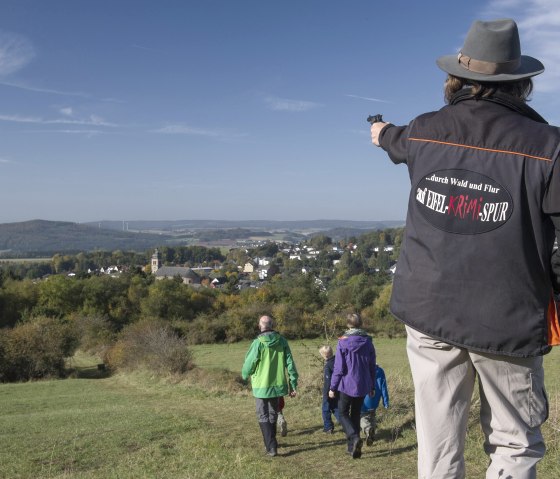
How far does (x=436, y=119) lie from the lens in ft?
7.55

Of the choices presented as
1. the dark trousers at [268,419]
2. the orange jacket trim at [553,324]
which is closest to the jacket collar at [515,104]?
the orange jacket trim at [553,324]

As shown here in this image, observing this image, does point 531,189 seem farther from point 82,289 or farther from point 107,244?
point 107,244

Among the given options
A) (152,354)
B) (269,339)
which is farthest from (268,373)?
(152,354)

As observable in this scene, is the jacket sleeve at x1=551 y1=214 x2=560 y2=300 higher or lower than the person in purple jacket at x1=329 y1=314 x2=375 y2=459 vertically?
higher

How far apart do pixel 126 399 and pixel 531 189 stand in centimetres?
1637

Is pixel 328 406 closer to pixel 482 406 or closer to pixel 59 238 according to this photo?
pixel 482 406

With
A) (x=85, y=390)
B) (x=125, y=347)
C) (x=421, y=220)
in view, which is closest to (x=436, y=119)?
(x=421, y=220)

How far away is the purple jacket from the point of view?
686 cm

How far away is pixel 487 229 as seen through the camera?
2.10 meters

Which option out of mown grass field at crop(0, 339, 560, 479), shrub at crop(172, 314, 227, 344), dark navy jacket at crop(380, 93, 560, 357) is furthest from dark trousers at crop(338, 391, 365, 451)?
shrub at crop(172, 314, 227, 344)

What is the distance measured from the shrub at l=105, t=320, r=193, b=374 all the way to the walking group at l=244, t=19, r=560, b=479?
21046 millimetres

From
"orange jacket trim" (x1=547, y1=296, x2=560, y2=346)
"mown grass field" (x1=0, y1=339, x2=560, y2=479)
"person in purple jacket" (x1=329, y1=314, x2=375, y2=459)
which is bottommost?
"mown grass field" (x1=0, y1=339, x2=560, y2=479)

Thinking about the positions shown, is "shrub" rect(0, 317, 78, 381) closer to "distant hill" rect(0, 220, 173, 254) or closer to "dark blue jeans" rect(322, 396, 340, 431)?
"dark blue jeans" rect(322, 396, 340, 431)

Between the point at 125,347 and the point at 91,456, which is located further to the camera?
the point at 125,347
